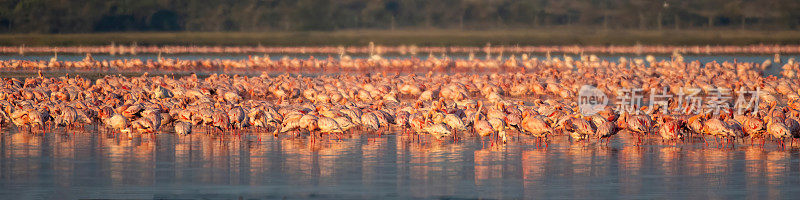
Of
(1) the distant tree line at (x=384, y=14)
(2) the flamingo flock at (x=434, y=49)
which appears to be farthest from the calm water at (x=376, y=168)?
(1) the distant tree line at (x=384, y=14)

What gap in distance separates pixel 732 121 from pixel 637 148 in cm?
171

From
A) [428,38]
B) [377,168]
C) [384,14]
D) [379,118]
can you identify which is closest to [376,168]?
[377,168]

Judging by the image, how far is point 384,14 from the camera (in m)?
152

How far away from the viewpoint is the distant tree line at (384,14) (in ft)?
436

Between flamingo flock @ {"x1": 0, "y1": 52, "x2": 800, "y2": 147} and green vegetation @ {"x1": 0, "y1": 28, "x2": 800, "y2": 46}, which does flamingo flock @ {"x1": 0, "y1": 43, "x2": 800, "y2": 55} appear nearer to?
green vegetation @ {"x1": 0, "y1": 28, "x2": 800, "y2": 46}

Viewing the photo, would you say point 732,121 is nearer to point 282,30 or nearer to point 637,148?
point 637,148

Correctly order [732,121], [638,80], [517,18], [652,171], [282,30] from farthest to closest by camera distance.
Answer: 1. [517,18]
2. [282,30]
3. [638,80]
4. [732,121]
5. [652,171]

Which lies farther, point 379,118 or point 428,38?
point 428,38

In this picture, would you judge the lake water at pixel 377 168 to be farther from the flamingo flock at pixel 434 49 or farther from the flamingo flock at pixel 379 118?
the flamingo flock at pixel 434 49

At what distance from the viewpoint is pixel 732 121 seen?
19.2 m

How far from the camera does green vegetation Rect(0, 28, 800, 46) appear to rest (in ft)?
371

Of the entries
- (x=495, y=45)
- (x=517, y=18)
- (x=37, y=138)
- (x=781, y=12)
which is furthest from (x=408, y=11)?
(x=37, y=138)

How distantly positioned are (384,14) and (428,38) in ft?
92.5

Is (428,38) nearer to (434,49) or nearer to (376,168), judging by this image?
(434,49)
